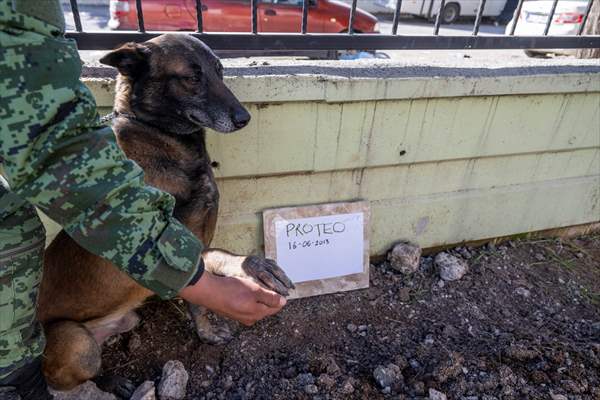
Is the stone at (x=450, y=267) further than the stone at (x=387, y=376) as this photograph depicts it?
Yes

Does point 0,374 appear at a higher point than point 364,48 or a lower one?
lower

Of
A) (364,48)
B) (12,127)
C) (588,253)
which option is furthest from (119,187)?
(588,253)

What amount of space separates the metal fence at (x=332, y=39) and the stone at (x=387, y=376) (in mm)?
1811

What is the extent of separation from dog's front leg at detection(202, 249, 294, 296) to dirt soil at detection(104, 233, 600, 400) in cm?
67

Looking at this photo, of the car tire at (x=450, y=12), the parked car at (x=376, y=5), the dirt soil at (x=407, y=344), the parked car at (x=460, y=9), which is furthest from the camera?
the car tire at (x=450, y=12)

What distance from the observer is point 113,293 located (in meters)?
1.96

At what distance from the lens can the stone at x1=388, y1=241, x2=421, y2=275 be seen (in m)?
2.95

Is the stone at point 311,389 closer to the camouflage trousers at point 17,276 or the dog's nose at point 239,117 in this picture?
the camouflage trousers at point 17,276

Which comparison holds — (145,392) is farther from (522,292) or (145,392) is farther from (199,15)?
(522,292)

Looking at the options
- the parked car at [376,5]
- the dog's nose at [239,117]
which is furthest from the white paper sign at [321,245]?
the parked car at [376,5]

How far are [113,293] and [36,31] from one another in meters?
1.32

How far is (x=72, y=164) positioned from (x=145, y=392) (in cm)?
149

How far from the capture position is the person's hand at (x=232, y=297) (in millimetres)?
1288

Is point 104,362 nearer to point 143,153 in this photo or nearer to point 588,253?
point 143,153
